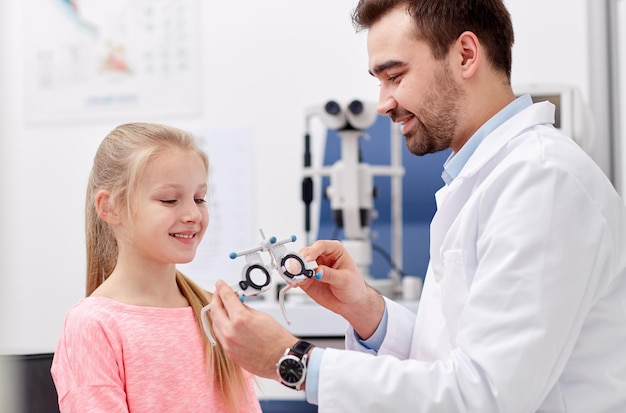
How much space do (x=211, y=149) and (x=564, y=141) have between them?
221 cm

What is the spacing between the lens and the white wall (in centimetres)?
281

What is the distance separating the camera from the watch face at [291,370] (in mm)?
1021

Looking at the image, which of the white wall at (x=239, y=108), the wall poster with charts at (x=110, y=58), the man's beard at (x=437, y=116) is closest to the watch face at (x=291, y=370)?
the man's beard at (x=437, y=116)

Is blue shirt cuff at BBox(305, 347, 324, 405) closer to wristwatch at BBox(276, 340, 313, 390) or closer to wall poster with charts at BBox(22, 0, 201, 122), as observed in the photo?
wristwatch at BBox(276, 340, 313, 390)

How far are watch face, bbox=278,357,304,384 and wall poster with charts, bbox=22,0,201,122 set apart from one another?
2.28 metres

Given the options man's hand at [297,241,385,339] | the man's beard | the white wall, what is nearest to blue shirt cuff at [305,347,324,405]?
man's hand at [297,241,385,339]

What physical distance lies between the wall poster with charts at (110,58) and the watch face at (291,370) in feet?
7.49

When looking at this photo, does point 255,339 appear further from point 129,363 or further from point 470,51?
point 470,51

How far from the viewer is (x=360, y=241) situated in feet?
8.17

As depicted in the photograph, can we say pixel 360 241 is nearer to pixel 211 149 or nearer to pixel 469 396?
Answer: pixel 211 149

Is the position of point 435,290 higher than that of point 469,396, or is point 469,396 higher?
point 435,290

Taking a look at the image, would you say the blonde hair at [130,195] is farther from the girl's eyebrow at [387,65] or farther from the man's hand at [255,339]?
the girl's eyebrow at [387,65]

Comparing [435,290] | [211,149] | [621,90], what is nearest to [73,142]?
[211,149]

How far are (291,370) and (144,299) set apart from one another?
1.30ft
